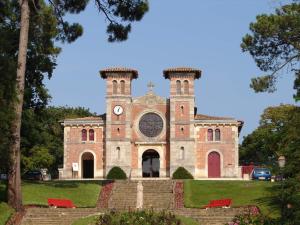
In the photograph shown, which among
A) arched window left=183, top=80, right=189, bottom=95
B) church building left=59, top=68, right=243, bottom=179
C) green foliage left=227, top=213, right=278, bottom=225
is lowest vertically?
green foliage left=227, top=213, right=278, bottom=225

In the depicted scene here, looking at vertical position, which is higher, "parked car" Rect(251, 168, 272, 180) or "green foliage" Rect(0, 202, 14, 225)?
"parked car" Rect(251, 168, 272, 180)

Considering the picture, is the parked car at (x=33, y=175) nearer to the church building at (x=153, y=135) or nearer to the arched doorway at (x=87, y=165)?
the church building at (x=153, y=135)

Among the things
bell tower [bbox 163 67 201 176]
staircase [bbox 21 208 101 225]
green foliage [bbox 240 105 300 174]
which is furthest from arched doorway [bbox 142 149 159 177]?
staircase [bbox 21 208 101 225]

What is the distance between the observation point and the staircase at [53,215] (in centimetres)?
2797

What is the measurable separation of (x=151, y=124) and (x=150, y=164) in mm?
3923

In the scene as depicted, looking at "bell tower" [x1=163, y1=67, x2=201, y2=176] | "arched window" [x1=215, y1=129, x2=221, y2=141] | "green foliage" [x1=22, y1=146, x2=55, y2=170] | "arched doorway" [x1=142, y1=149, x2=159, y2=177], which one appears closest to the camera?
"green foliage" [x1=22, y1=146, x2=55, y2=170]

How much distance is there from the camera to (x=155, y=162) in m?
58.2

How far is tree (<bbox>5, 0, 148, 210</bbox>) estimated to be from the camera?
28.9 m

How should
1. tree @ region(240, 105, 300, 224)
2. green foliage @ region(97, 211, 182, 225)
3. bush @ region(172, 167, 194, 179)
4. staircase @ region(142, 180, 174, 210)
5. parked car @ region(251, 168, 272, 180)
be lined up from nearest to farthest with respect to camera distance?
tree @ region(240, 105, 300, 224)
green foliage @ region(97, 211, 182, 225)
staircase @ region(142, 180, 174, 210)
parked car @ region(251, 168, 272, 180)
bush @ region(172, 167, 194, 179)

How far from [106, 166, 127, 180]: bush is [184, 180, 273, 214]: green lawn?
509 inches

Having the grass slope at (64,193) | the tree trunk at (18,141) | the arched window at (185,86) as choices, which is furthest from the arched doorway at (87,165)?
the tree trunk at (18,141)

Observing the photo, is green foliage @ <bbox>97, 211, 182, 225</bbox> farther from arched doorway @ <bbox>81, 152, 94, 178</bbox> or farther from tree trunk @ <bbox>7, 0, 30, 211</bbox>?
arched doorway @ <bbox>81, 152, 94, 178</bbox>

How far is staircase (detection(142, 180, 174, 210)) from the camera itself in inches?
1359

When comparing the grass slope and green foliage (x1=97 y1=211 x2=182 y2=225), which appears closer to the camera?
green foliage (x1=97 y1=211 x2=182 y2=225)
